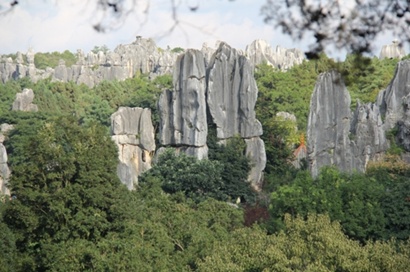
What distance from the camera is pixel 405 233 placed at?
24359 mm

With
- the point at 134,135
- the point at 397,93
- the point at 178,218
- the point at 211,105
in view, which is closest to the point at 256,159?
the point at 211,105

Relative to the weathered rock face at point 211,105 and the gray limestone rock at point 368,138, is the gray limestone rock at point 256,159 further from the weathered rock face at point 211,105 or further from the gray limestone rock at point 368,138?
the gray limestone rock at point 368,138

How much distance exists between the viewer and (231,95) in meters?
37.9

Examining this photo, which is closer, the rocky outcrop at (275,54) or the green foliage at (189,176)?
the green foliage at (189,176)

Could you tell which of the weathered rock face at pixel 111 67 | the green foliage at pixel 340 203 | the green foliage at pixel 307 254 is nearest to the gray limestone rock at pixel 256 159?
the green foliage at pixel 340 203

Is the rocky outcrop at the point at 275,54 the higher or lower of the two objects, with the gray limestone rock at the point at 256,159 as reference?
higher

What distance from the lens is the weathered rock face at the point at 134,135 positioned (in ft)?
119

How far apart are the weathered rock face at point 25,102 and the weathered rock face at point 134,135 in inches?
593

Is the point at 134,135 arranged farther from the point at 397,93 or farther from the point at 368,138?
the point at 397,93

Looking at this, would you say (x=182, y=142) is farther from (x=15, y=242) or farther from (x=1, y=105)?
(x=1, y=105)

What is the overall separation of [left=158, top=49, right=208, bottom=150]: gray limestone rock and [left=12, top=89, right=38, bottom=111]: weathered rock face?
16.3m

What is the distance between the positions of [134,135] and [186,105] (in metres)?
2.30

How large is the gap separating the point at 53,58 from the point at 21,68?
83.8 ft

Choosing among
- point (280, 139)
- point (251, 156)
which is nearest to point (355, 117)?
point (280, 139)
